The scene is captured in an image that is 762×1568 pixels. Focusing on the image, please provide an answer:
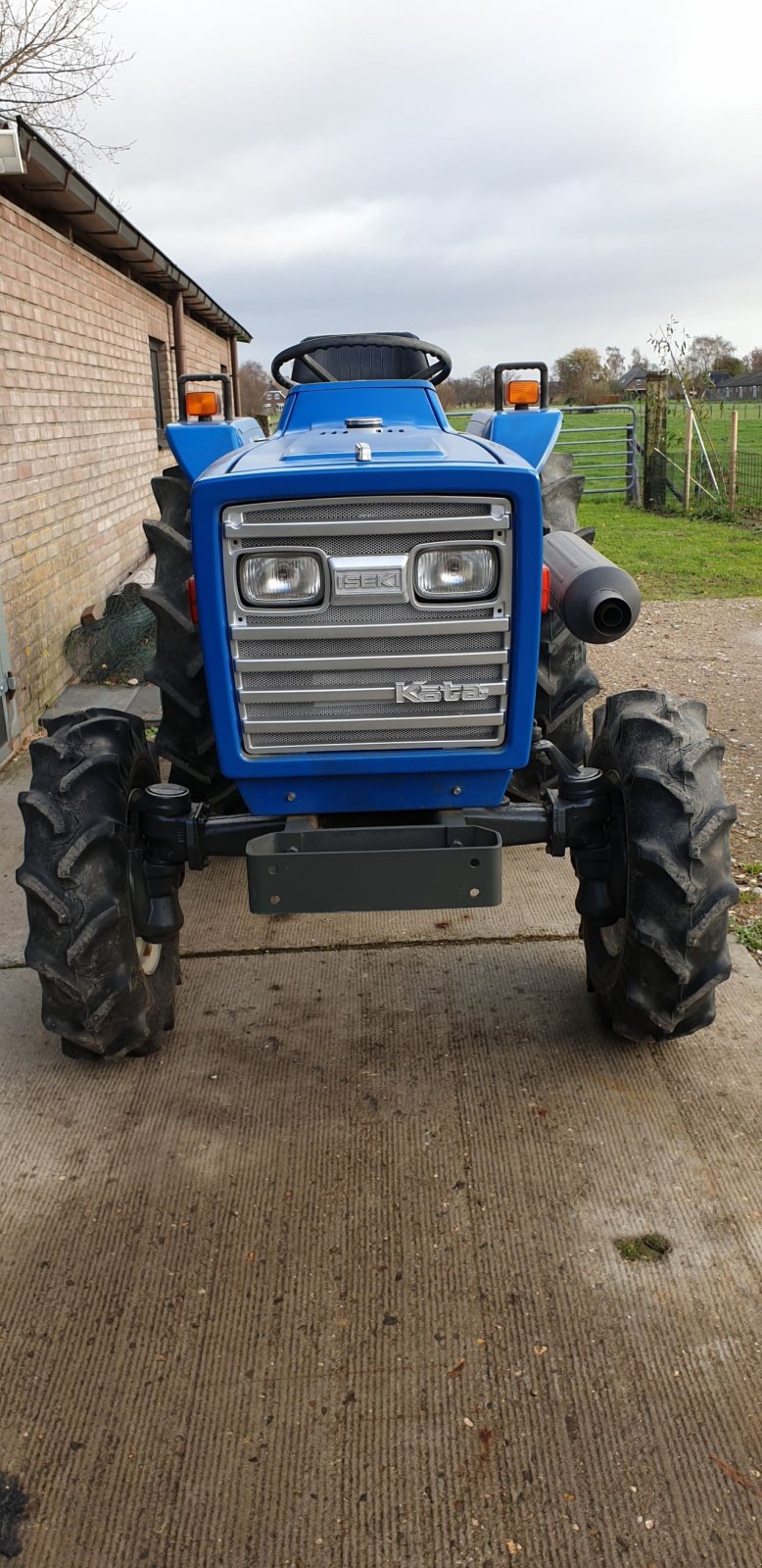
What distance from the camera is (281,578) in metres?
2.59

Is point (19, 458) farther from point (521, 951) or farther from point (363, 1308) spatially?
point (363, 1308)

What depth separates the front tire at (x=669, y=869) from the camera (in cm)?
277

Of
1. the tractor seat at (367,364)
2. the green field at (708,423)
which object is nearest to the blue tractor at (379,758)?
the tractor seat at (367,364)

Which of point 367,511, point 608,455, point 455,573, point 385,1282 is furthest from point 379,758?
point 608,455

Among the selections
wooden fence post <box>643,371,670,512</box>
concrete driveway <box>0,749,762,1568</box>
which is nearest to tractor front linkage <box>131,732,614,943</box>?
concrete driveway <box>0,749,762,1568</box>

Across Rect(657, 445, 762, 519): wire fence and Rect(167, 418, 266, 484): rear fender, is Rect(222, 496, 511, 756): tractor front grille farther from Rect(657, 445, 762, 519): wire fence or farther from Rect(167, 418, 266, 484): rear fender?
Rect(657, 445, 762, 519): wire fence

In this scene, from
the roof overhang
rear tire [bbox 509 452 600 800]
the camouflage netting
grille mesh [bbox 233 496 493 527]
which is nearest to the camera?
grille mesh [bbox 233 496 493 527]

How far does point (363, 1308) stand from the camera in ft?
7.63

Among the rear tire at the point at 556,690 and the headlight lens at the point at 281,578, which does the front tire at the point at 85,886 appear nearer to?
the headlight lens at the point at 281,578

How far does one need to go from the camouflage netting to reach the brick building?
0.12 m

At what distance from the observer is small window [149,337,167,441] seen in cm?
1243

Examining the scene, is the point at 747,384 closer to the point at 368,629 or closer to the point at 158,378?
the point at 158,378

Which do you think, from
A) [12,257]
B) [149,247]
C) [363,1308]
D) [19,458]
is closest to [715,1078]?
[363,1308]

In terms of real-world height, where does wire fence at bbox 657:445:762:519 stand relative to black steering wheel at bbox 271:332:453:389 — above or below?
below
